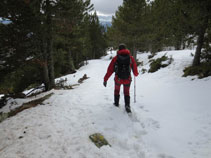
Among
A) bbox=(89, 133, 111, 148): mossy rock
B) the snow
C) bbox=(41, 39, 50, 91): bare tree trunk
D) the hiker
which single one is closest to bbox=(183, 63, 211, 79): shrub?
the snow

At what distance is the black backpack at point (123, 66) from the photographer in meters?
4.47

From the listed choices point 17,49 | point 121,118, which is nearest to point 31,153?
point 121,118

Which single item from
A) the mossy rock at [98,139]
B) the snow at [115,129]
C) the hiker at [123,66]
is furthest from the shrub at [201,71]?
the mossy rock at [98,139]

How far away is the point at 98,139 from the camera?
320 cm

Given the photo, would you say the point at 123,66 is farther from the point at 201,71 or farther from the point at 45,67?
the point at 45,67

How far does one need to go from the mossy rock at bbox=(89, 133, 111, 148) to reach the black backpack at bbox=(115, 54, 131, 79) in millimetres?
2191

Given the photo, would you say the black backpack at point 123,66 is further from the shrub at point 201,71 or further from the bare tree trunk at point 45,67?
the bare tree trunk at point 45,67

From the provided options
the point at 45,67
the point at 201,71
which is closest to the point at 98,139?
the point at 201,71

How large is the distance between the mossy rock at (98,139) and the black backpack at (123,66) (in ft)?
7.19

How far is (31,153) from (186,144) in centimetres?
356

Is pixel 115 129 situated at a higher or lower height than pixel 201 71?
lower

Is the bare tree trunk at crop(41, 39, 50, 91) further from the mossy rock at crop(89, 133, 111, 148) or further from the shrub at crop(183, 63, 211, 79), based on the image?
the shrub at crop(183, 63, 211, 79)

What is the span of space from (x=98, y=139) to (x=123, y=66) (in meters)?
2.54

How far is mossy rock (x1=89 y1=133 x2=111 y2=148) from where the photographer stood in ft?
10.0
